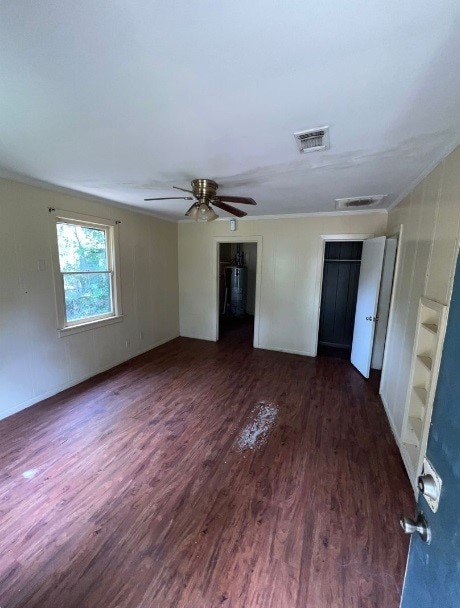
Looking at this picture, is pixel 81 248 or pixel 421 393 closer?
pixel 421 393

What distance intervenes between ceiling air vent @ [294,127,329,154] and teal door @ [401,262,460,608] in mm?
1270

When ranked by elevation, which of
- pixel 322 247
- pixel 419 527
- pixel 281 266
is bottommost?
pixel 419 527

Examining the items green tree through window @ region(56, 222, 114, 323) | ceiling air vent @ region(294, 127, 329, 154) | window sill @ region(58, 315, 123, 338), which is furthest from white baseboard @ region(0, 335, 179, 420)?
ceiling air vent @ region(294, 127, 329, 154)

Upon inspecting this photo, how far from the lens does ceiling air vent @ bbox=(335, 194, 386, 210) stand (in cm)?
312

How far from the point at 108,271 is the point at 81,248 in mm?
483

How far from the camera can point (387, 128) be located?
1.53 meters

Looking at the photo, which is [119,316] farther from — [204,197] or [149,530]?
[149,530]

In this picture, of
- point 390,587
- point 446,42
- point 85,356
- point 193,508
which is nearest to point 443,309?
point 446,42

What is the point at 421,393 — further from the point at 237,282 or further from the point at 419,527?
the point at 237,282

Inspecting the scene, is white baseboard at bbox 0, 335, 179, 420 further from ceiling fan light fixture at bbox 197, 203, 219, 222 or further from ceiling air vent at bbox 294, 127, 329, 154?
ceiling air vent at bbox 294, 127, 329, 154

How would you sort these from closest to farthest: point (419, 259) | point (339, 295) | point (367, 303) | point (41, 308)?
point (419, 259) < point (41, 308) < point (367, 303) < point (339, 295)

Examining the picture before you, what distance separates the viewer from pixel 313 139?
1.66 metres

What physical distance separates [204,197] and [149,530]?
8.50ft

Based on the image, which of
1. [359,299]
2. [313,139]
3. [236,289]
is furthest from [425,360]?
[236,289]
